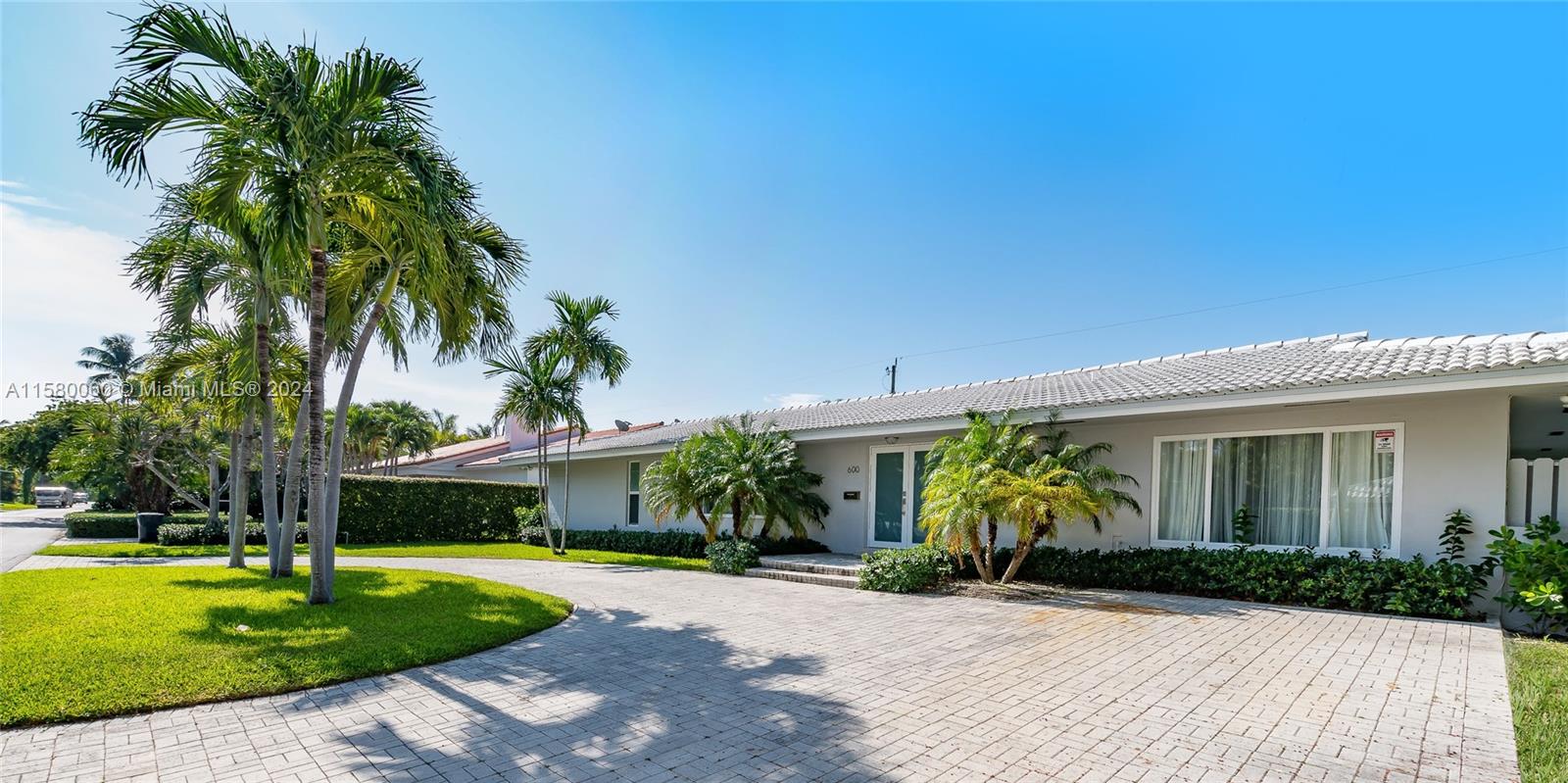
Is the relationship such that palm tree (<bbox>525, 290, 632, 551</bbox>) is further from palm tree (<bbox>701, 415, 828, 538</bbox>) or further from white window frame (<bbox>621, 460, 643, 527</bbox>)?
white window frame (<bbox>621, 460, 643, 527</bbox>)

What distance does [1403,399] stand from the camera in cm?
877

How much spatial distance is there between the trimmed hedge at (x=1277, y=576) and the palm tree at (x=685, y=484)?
21.4 feet

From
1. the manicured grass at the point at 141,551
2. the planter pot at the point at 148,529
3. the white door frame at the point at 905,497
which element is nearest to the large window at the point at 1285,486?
the white door frame at the point at 905,497

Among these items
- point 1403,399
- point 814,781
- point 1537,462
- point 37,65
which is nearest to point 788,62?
point 37,65

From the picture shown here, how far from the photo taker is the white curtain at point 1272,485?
939cm

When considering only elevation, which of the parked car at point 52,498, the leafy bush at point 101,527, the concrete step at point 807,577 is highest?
the concrete step at point 807,577

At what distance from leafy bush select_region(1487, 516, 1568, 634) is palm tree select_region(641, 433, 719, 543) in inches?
449

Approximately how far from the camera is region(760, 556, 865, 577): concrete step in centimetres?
1160

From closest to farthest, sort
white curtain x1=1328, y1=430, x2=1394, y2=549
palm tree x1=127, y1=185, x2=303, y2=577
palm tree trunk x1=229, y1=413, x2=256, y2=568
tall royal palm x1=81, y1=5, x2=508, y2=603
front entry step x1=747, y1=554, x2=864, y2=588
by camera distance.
Result: tall royal palm x1=81, y1=5, x2=508, y2=603
white curtain x1=1328, y1=430, x2=1394, y2=549
palm tree x1=127, y1=185, x2=303, y2=577
front entry step x1=747, y1=554, x2=864, y2=588
palm tree trunk x1=229, y1=413, x2=256, y2=568

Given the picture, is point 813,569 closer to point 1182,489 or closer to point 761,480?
point 761,480

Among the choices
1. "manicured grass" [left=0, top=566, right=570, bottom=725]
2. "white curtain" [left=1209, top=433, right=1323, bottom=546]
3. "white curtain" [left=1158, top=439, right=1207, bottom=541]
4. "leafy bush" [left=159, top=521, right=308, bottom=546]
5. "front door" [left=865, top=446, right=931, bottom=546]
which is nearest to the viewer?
"manicured grass" [left=0, top=566, right=570, bottom=725]

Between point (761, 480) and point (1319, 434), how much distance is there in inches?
352

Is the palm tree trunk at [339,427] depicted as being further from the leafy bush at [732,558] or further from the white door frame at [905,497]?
the white door frame at [905,497]

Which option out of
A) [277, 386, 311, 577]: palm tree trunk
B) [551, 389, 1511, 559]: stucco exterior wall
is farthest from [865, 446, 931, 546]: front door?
[277, 386, 311, 577]: palm tree trunk
